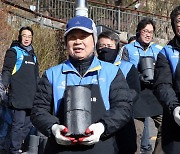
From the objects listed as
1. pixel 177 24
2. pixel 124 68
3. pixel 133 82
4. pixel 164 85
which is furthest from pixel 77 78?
pixel 124 68

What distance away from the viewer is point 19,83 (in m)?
7.49

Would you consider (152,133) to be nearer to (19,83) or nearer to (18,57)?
(19,83)

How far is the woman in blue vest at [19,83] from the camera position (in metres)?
7.38

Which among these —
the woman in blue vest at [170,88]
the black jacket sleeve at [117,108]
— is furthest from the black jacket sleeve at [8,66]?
the black jacket sleeve at [117,108]

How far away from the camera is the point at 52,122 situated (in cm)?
338

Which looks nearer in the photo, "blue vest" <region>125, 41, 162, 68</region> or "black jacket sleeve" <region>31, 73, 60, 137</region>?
"black jacket sleeve" <region>31, 73, 60, 137</region>

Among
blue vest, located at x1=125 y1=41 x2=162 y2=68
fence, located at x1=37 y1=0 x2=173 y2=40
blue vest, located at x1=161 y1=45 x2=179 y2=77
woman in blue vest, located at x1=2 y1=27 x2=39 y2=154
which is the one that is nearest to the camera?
blue vest, located at x1=161 y1=45 x2=179 y2=77

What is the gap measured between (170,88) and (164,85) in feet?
0.18

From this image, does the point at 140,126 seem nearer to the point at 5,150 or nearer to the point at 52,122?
the point at 5,150

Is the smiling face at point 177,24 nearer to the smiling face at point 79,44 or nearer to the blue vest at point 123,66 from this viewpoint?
the smiling face at point 79,44

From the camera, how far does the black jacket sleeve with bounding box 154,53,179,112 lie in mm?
3646

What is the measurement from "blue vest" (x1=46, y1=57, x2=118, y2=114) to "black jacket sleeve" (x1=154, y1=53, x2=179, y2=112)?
1.35ft

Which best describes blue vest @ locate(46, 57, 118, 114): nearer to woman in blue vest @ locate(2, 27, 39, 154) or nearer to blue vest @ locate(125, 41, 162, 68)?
blue vest @ locate(125, 41, 162, 68)

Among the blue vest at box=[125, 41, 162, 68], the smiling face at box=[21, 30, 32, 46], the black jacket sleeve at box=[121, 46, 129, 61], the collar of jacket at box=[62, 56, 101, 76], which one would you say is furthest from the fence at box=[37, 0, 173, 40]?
the collar of jacket at box=[62, 56, 101, 76]
